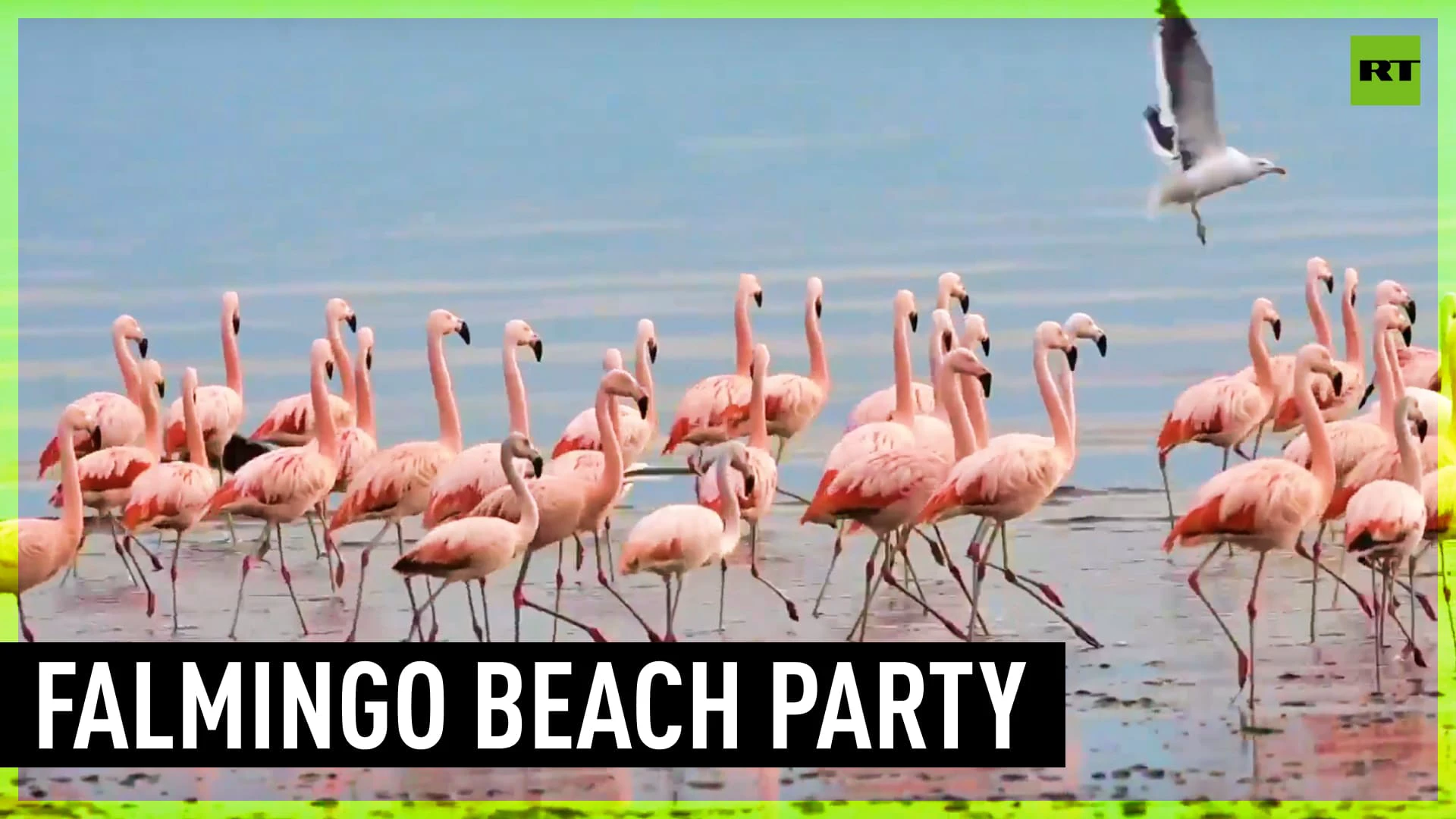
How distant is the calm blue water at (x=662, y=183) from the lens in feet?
18.6

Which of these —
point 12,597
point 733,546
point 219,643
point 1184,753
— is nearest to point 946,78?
point 733,546

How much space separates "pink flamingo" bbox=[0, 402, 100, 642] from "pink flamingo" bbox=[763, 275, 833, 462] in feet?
5.47

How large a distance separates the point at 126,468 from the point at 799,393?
1692 mm

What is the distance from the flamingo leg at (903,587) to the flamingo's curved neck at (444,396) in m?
1.10

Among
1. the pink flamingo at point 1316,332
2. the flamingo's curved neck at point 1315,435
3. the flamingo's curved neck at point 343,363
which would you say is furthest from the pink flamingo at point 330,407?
the flamingo's curved neck at point 1315,435

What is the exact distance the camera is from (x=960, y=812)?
17.3ft

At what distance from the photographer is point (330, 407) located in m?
5.74

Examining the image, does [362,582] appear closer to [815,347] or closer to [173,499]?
[173,499]

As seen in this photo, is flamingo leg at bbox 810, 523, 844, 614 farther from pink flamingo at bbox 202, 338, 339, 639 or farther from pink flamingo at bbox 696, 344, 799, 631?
pink flamingo at bbox 202, 338, 339, 639

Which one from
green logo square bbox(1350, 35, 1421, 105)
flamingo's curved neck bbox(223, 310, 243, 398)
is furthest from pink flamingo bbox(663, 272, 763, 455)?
green logo square bbox(1350, 35, 1421, 105)

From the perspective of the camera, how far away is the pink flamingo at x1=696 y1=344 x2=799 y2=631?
5.56 metres

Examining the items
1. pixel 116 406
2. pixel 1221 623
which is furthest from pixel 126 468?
pixel 1221 623

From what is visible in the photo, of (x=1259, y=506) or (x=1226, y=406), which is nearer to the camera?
(x=1259, y=506)

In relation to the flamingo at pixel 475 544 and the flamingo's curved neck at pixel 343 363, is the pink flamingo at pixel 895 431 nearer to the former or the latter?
the flamingo at pixel 475 544
